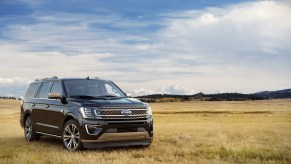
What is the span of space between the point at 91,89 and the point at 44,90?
1913 mm

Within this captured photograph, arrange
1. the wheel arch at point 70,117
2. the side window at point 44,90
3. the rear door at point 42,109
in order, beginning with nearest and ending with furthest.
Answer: the wheel arch at point 70,117 → the rear door at point 42,109 → the side window at point 44,90

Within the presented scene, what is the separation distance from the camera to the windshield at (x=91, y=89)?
14023 millimetres

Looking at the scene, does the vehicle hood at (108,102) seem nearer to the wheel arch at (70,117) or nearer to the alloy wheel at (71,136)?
the wheel arch at (70,117)

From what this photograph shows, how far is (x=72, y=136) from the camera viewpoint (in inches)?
520

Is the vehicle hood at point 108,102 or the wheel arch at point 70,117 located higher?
the vehicle hood at point 108,102

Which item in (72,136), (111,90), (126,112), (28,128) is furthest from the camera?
(28,128)

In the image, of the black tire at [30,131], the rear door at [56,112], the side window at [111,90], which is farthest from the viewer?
the black tire at [30,131]

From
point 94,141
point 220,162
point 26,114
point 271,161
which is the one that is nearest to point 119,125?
point 94,141

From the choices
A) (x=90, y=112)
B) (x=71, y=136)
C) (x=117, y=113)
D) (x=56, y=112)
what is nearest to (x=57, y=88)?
(x=56, y=112)

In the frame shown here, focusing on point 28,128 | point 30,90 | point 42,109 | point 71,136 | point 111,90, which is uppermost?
point 30,90

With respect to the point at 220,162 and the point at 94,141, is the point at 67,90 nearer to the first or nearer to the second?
the point at 94,141

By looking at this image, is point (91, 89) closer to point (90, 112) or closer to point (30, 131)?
point (90, 112)

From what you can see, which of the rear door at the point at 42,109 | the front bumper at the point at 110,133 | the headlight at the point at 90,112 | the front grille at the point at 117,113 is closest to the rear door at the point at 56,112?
the rear door at the point at 42,109

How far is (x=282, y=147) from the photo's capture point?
13.8 meters
